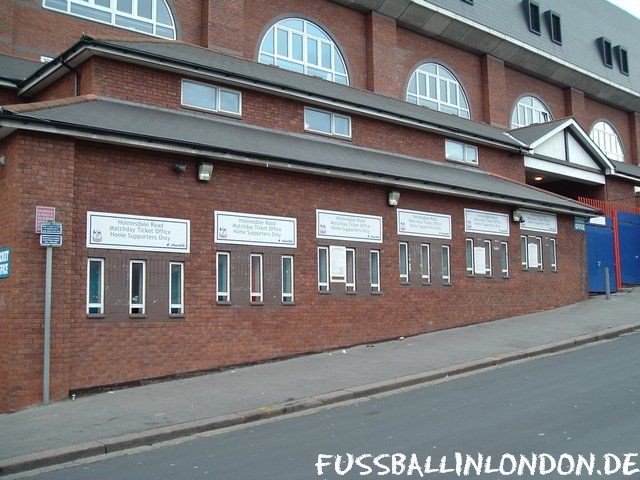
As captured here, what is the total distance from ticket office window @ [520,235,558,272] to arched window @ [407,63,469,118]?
333 inches

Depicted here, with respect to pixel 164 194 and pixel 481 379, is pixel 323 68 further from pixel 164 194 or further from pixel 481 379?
pixel 481 379

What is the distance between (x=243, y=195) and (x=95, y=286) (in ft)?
11.1

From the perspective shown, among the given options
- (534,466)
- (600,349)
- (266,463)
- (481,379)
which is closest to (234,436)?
(266,463)

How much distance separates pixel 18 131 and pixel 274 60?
13.1 m

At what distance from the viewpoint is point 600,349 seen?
1440 cm

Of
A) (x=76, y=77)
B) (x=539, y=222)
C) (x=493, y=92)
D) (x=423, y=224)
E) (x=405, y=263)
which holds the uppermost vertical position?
(x=493, y=92)

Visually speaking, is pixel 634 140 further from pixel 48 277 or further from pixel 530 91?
pixel 48 277

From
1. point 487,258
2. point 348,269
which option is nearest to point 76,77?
point 348,269

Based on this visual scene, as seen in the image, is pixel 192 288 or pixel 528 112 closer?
pixel 192 288

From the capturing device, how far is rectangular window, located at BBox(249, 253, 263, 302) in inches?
548

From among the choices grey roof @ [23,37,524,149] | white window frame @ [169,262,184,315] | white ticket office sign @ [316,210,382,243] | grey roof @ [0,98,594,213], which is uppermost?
grey roof @ [23,37,524,149]

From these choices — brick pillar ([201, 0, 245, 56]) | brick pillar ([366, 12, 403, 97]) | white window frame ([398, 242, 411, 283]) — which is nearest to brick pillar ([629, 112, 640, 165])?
brick pillar ([366, 12, 403, 97])

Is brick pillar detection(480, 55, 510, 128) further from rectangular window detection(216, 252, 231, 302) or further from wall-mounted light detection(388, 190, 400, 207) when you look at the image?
rectangular window detection(216, 252, 231, 302)

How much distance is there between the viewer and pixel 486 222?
19109 mm
